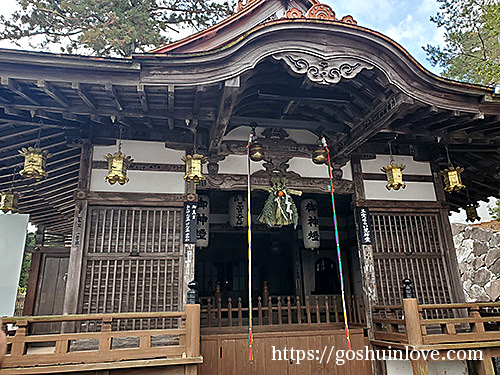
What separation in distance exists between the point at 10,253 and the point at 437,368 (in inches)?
423

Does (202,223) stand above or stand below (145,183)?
below

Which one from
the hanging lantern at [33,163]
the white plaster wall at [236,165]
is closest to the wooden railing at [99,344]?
the hanging lantern at [33,163]

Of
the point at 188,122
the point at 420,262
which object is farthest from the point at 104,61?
the point at 420,262

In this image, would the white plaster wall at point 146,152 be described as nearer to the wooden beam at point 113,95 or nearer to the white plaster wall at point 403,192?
the wooden beam at point 113,95

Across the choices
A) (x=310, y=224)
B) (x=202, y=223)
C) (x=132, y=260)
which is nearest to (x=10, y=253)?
(x=132, y=260)

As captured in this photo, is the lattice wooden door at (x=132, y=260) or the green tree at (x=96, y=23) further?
the green tree at (x=96, y=23)

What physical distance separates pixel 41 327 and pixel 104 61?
8512 millimetres

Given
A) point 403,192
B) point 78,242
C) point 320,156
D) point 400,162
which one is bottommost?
point 78,242

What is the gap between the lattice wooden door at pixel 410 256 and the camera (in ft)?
26.3

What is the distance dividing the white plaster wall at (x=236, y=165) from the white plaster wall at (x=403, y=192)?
2690mm

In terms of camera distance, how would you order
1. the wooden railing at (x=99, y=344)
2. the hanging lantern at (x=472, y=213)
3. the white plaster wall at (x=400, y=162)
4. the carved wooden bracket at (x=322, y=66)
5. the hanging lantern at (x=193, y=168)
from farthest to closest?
the hanging lantern at (x=472, y=213), the white plaster wall at (x=400, y=162), the hanging lantern at (x=193, y=168), the carved wooden bracket at (x=322, y=66), the wooden railing at (x=99, y=344)

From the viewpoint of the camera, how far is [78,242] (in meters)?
6.82

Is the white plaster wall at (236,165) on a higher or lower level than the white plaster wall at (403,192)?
higher

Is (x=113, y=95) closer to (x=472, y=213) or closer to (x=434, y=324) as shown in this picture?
(x=434, y=324)
